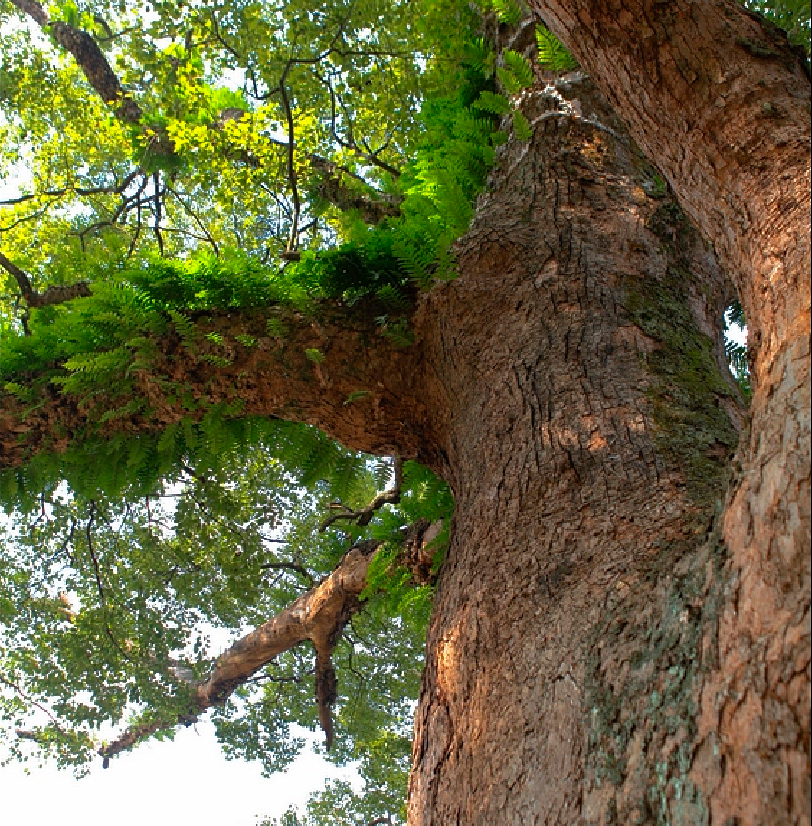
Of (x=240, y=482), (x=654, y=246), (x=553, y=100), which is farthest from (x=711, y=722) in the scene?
(x=240, y=482)

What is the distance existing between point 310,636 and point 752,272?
5.72 m

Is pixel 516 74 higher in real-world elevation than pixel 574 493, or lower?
higher

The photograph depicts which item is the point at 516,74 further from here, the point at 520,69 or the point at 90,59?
the point at 90,59

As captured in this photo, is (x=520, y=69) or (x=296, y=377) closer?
(x=296, y=377)

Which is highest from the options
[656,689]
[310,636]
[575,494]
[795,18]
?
[795,18]

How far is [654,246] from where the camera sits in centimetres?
289

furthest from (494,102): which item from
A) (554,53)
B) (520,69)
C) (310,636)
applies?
(310,636)

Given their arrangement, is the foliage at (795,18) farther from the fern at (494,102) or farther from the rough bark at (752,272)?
the rough bark at (752,272)

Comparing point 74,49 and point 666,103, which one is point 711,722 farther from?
point 74,49

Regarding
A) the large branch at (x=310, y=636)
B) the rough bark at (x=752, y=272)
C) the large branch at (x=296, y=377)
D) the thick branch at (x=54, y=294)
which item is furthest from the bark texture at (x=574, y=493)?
the thick branch at (x=54, y=294)

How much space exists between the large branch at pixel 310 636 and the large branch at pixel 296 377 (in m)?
2.06

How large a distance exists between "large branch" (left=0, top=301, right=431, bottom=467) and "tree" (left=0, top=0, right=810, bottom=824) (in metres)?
0.01

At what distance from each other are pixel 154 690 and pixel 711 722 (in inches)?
297

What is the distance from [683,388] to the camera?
2.26 m
